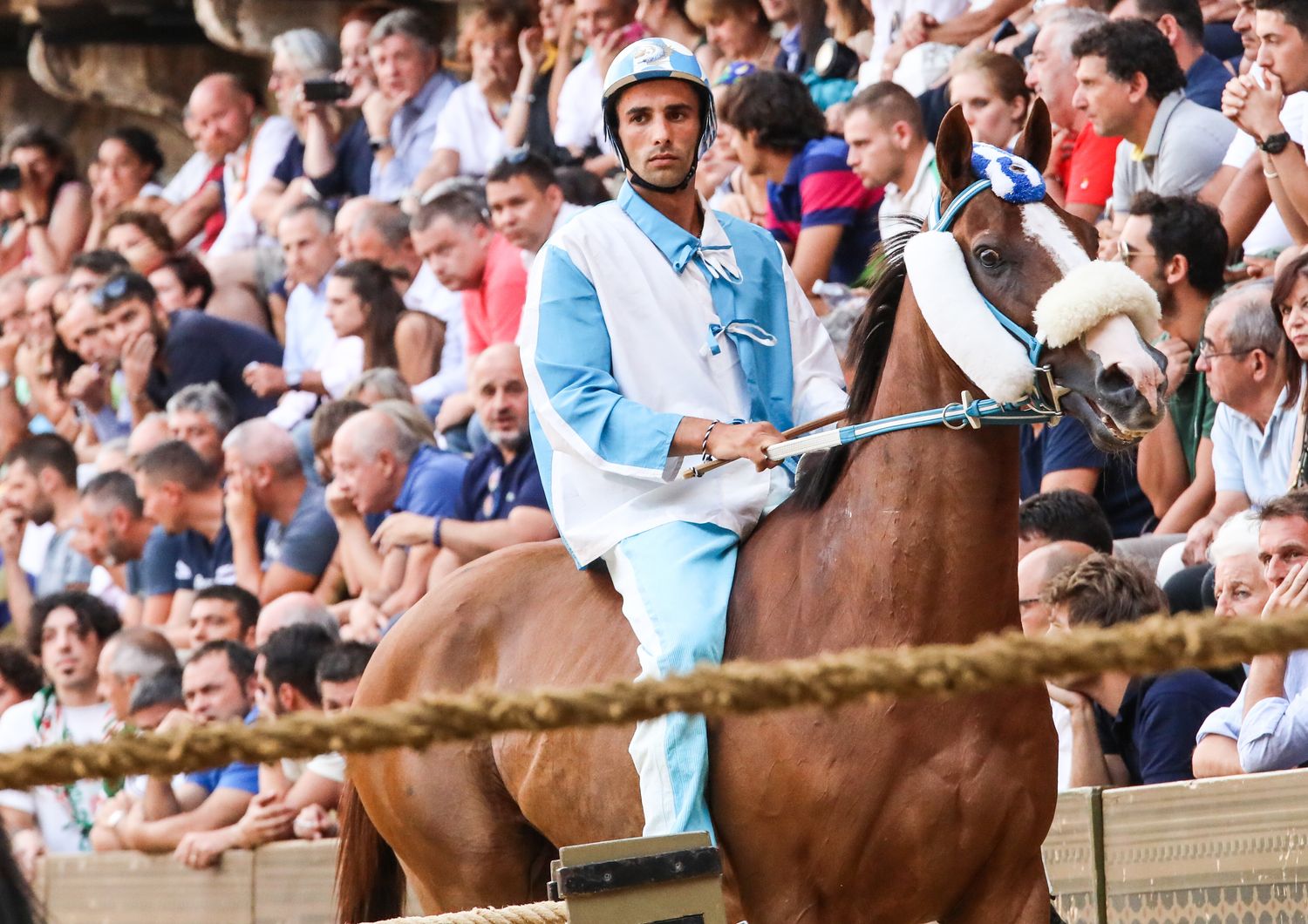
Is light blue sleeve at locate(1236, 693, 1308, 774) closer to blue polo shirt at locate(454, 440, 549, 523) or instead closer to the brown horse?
the brown horse

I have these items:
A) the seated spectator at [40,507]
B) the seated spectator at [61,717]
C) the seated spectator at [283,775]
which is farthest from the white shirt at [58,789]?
the seated spectator at [40,507]

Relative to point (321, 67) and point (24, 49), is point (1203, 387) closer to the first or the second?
point (321, 67)

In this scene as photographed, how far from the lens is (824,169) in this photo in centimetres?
807

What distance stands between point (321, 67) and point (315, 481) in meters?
4.08

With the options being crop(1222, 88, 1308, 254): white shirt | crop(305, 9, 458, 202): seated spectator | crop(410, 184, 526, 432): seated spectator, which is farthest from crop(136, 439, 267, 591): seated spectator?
crop(1222, 88, 1308, 254): white shirt

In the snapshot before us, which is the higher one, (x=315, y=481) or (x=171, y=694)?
(x=315, y=481)

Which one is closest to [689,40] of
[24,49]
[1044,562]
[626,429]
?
[1044,562]

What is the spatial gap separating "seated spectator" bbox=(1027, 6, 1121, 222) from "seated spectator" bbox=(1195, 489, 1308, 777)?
8.46 feet

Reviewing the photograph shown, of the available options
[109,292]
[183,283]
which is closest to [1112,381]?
[109,292]

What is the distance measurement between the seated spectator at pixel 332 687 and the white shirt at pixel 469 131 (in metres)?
4.67

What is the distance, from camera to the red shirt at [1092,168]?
7359 mm

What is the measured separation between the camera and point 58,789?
28.7 ft

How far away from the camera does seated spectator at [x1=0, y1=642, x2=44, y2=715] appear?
9.52 meters

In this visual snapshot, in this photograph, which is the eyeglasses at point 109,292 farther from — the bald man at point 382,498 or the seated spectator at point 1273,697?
the seated spectator at point 1273,697
